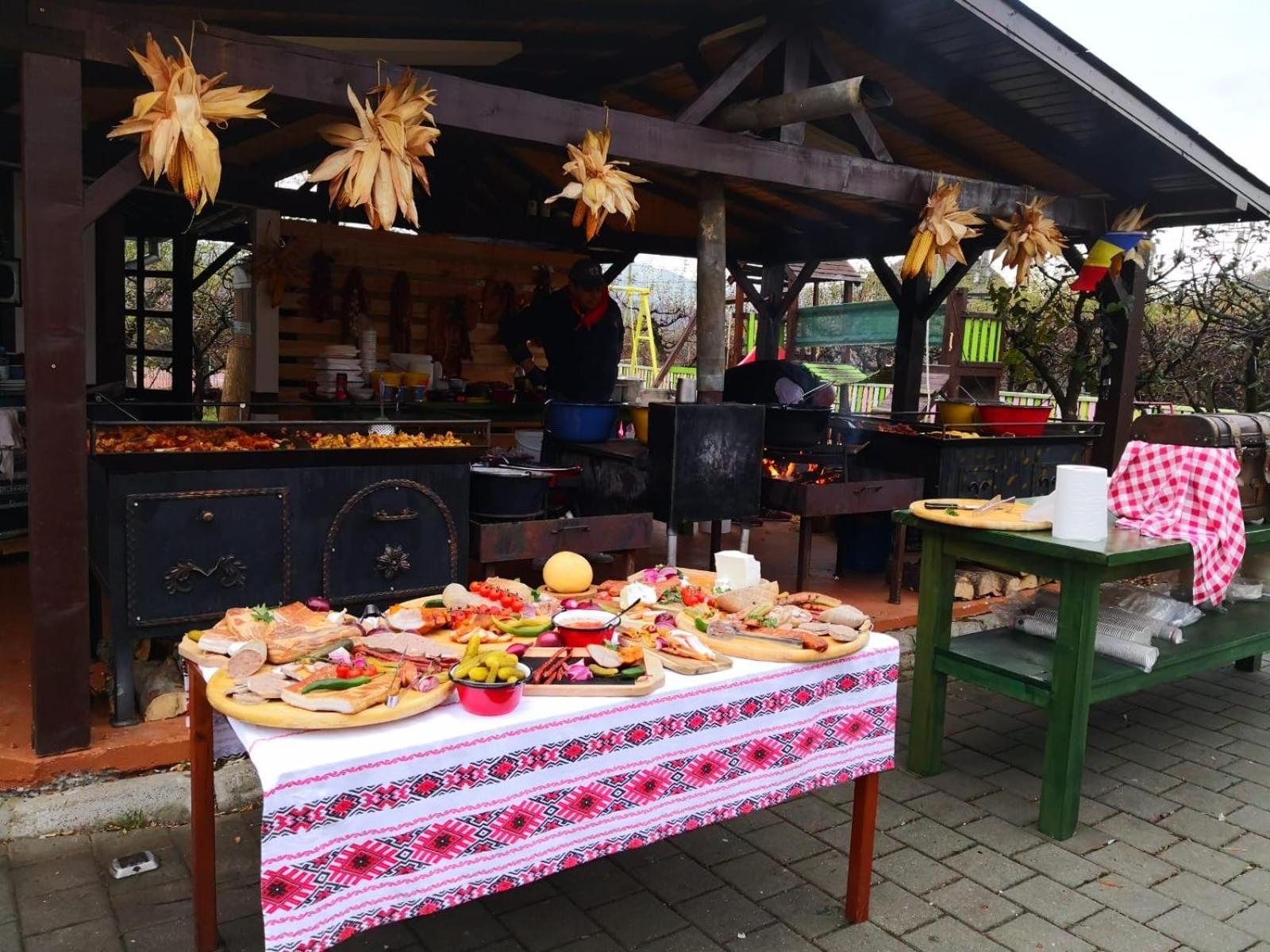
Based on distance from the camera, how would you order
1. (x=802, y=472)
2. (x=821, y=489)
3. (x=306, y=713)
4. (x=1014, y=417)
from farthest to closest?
(x=1014, y=417) → (x=802, y=472) → (x=821, y=489) → (x=306, y=713)

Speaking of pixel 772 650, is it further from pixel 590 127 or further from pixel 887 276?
pixel 887 276

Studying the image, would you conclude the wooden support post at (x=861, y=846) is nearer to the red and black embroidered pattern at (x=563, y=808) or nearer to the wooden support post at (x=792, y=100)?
the red and black embroidered pattern at (x=563, y=808)

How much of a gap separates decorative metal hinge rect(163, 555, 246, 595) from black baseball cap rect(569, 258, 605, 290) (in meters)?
3.83

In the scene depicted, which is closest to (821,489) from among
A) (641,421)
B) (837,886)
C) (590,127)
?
(641,421)

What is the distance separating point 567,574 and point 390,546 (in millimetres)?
1653

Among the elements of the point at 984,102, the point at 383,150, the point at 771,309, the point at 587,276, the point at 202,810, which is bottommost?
the point at 202,810

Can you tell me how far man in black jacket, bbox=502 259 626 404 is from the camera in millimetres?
7746

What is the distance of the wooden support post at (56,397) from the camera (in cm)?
365

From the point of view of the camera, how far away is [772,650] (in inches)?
123

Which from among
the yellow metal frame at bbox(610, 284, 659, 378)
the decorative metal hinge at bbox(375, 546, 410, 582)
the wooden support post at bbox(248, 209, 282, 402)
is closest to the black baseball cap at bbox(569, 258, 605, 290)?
the wooden support post at bbox(248, 209, 282, 402)

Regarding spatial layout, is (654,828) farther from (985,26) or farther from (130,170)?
(985,26)

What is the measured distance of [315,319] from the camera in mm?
9266

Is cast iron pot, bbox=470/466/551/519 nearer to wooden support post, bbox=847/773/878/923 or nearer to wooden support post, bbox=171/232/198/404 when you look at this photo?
wooden support post, bbox=847/773/878/923

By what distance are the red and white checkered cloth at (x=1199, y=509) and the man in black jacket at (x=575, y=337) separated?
4.23m
